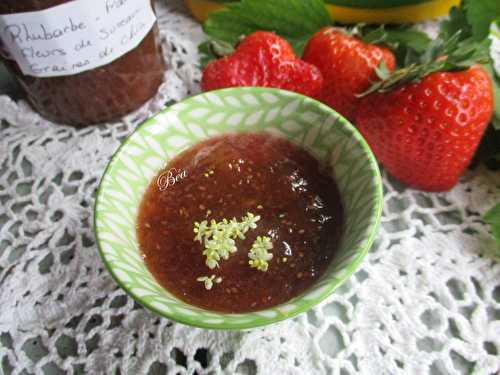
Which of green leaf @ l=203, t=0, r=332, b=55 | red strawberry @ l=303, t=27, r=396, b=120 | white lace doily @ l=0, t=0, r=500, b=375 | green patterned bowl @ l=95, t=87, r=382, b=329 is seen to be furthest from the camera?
green leaf @ l=203, t=0, r=332, b=55

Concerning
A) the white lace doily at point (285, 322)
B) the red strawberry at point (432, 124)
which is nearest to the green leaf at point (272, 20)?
the red strawberry at point (432, 124)

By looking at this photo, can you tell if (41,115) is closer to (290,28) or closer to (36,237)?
(36,237)

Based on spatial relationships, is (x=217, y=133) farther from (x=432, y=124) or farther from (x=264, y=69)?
(x=432, y=124)

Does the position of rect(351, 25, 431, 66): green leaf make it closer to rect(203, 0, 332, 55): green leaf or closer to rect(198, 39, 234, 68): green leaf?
rect(203, 0, 332, 55): green leaf

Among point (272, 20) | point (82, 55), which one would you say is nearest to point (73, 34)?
point (82, 55)

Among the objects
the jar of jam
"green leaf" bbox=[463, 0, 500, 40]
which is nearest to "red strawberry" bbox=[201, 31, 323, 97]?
the jar of jam

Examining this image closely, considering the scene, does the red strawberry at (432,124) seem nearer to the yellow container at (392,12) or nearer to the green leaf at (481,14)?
the green leaf at (481,14)

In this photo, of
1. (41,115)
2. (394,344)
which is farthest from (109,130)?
(394,344)
